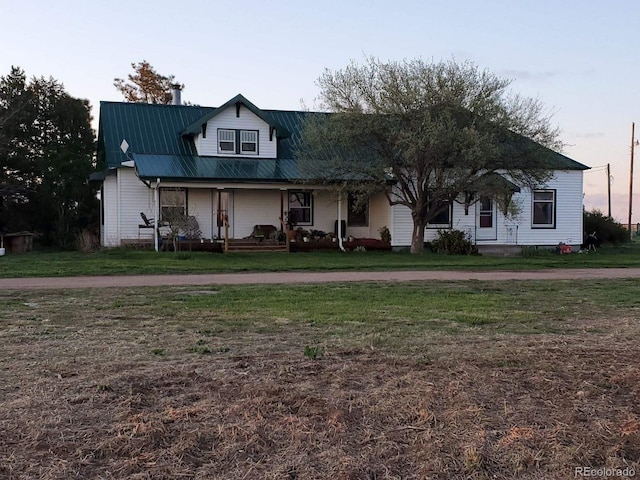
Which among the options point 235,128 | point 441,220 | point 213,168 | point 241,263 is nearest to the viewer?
point 241,263

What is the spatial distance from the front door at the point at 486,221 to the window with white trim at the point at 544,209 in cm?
175

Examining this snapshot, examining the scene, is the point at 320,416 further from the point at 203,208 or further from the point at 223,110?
the point at 223,110

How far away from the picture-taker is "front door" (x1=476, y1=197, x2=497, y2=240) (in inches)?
1072

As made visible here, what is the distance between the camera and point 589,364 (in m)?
6.02

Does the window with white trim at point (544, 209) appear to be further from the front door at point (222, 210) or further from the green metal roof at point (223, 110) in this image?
the front door at point (222, 210)

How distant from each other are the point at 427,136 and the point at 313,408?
1700cm

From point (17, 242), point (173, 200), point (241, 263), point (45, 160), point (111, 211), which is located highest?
point (45, 160)

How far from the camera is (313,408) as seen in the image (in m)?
4.75

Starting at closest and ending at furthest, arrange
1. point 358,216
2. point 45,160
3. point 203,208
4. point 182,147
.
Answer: point 203,208 < point 182,147 < point 358,216 < point 45,160

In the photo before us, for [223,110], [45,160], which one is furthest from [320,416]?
[45,160]

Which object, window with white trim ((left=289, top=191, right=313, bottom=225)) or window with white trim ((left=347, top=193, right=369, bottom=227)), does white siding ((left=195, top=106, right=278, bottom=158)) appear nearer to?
window with white trim ((left=289, top=191, right=313, bottom=225))

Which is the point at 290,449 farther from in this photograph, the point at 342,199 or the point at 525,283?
the point at 342,199

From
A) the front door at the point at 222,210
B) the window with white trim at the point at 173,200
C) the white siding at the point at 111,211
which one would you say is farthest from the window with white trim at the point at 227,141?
the white siding at the point at 111,211

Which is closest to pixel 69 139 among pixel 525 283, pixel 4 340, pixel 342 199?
pixel 342 199
